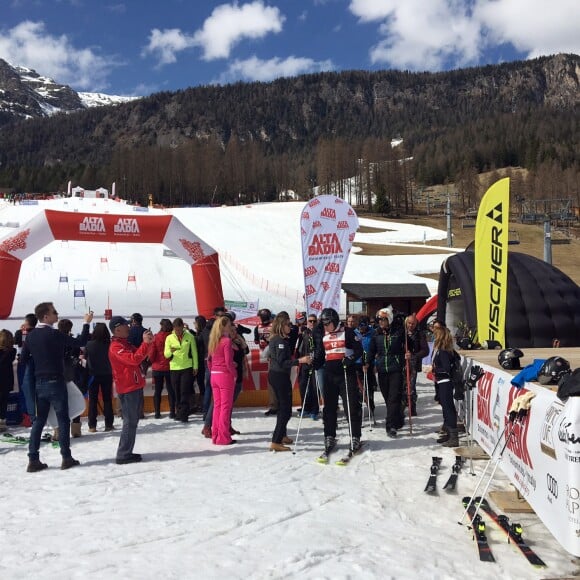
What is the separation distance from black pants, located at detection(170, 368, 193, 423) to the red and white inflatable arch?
661 cm

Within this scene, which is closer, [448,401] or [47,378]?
[47,378]

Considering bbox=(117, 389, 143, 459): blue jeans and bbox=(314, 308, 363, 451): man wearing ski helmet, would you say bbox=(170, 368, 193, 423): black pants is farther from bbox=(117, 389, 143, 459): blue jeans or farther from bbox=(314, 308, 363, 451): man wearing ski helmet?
bbox=(314, 308, 363, 451): man wearing ski helmet

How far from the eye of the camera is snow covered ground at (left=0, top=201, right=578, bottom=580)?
149 inches

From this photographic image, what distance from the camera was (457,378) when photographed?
7.23 m

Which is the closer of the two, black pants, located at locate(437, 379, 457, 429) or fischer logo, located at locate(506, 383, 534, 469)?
fischer logo, located at locate(506, 383, 534, 469)

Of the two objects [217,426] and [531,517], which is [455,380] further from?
[217,426]

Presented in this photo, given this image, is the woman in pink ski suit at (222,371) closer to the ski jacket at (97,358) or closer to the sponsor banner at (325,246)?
the ski jacket at (97,358)

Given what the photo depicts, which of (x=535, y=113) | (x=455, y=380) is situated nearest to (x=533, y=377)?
(x=455, y=380)

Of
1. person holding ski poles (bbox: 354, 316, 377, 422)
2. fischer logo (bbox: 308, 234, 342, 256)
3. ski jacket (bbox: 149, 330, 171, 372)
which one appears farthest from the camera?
fischer logo (bbox: 308, 234, 342, 256)

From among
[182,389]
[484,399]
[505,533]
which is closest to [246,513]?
[505,533]

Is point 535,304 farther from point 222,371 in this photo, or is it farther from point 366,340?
point 222,371

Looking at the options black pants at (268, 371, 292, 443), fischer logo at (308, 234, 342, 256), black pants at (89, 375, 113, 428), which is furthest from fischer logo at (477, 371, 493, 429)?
fischer logo at (308, 234, 342, 256)

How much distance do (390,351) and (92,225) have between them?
1028 cm

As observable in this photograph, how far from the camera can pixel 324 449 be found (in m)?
7.01
